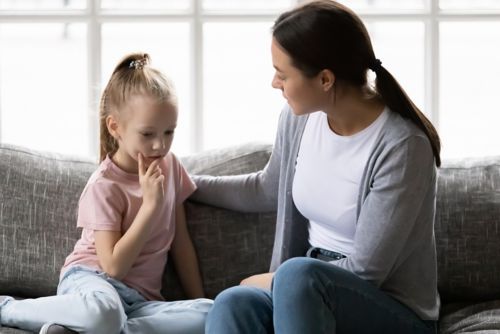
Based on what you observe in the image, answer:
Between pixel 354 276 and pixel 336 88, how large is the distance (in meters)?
0.44

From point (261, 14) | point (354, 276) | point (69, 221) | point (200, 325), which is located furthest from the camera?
point (261, 14)

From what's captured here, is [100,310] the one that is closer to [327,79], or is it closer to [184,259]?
[184,259]

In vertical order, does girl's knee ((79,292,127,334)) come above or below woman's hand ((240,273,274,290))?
below

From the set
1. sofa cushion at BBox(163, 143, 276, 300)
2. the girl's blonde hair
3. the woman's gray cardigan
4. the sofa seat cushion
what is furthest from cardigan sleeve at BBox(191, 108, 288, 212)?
the sofa seat cushion

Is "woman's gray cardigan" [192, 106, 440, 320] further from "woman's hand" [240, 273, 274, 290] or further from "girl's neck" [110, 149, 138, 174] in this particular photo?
"girl's neck" [110, 149, 138, 174]

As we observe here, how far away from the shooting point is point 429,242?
2330 millimetres

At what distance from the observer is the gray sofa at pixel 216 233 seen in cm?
262

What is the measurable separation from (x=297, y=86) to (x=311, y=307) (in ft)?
1.73

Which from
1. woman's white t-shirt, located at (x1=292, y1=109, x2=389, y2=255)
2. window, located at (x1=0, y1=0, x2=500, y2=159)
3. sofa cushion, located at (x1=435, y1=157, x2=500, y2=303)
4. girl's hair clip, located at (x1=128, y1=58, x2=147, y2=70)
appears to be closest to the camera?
woman's white t-shirt, located at (x1=292, y1=109, x2=389, y2=255)

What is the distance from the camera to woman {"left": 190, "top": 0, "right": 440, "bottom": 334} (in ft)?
7.06

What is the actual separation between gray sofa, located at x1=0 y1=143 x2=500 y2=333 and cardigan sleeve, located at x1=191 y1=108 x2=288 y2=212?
0.05m

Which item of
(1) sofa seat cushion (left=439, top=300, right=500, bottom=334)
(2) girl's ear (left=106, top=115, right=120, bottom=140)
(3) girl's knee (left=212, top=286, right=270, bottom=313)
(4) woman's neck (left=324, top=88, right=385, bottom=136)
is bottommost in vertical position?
(1) sofa seat cushion (left=439, top=300, right=500, bottom=334)

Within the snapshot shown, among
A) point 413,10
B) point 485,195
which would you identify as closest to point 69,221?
point 485,195

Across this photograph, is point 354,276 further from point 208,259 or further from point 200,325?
point 208,259
